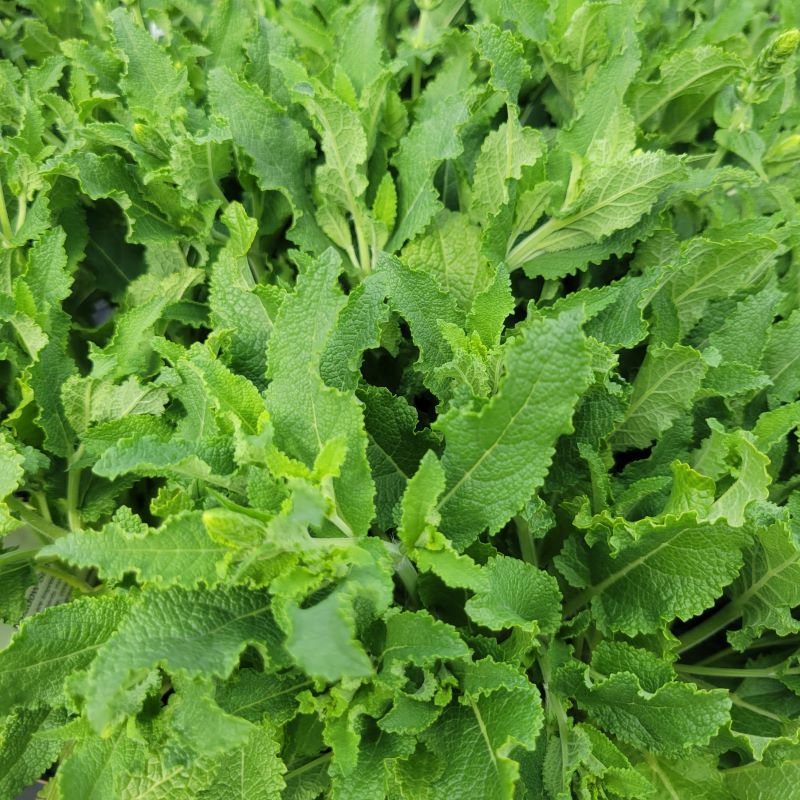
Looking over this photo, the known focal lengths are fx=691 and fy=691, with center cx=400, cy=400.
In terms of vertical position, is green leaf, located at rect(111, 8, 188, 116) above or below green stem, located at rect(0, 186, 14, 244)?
above

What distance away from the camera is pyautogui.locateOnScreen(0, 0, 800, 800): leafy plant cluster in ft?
2.26

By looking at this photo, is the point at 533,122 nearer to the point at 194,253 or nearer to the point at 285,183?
the point at 285,183

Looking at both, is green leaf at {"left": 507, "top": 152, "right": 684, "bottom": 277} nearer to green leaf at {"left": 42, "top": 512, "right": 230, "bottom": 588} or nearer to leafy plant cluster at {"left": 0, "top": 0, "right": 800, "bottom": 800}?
leafy plant cluster at {"left": 0, "top": 0, "right": 800, "bottom": 800}

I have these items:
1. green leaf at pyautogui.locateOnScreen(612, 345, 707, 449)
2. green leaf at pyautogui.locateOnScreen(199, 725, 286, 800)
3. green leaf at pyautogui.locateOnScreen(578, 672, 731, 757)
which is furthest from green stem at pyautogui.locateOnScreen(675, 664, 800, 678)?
green leaf at pyautogui.locateOnScreen(199, 725, 286, 800)

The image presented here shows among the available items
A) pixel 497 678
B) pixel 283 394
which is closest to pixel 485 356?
pixel 283 394

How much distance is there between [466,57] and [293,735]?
107 cm

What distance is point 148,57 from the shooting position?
3.68 ft

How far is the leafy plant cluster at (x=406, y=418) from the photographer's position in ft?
2.26

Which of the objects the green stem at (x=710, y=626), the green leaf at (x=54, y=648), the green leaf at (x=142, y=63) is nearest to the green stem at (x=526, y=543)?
the green stem at (x=710, y=626)

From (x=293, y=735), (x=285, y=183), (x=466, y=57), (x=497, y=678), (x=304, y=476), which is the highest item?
(x=466, y=57)

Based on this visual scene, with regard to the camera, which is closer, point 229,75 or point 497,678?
point 497,678

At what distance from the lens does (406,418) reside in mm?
864

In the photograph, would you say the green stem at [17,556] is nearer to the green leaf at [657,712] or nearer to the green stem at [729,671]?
the green leaf at [657,712]

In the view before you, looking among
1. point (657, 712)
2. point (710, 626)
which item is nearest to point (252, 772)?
point (657, 712)
